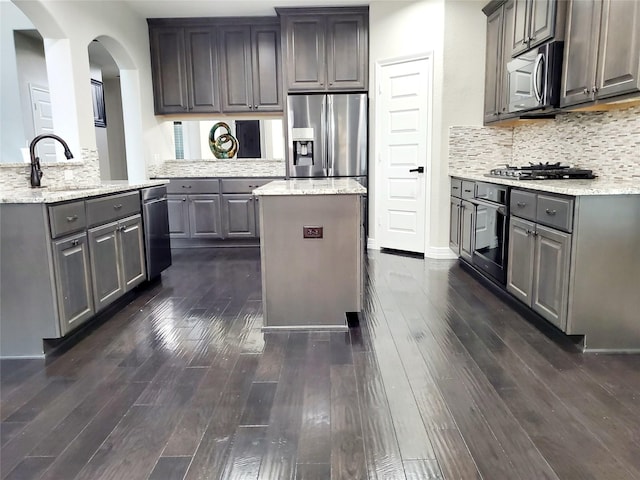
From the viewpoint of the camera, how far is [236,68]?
545cm

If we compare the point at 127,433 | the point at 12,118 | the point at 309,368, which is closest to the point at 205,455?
the point at 127,433

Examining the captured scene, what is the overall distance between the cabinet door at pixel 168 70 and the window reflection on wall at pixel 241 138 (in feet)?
1.50

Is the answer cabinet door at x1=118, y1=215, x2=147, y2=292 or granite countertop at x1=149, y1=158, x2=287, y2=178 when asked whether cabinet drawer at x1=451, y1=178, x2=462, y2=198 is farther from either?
cabinet door at x1=118, y1=215, x2=147, y2=292

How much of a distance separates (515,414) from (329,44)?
444 centimetres

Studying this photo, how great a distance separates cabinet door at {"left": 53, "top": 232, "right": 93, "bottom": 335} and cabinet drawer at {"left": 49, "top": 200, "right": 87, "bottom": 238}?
0.17ft

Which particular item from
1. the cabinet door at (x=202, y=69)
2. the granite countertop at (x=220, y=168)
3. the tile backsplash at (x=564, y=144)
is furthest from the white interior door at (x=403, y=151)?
the cabinet door at (x=202, y=69)

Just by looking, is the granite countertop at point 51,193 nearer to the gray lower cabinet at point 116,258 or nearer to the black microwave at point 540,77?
the gray lower cabinet at point 116,258

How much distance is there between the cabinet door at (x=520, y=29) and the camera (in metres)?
3.47

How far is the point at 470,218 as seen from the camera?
13.1ft

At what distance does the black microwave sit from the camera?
3102mm

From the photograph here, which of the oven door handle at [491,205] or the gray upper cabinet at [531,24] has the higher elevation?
the gray upper cabinet at [531,24]

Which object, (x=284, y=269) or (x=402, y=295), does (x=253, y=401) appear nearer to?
(x=284, y=269)

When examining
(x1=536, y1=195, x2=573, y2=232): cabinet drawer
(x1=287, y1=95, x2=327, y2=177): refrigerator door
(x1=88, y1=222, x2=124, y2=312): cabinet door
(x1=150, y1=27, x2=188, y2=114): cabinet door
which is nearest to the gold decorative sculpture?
(x1=150, y1=27, x2=188, y2=114): cabinet door

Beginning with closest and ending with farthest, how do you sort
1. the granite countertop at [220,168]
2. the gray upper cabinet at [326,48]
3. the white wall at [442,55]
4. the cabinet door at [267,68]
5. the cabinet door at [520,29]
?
the cabinet door at [520,29], the white wall at [442,55], the gray upper cabinet at [326,48], the cabinet door at [267,68], the granite countertop at [220,168]
